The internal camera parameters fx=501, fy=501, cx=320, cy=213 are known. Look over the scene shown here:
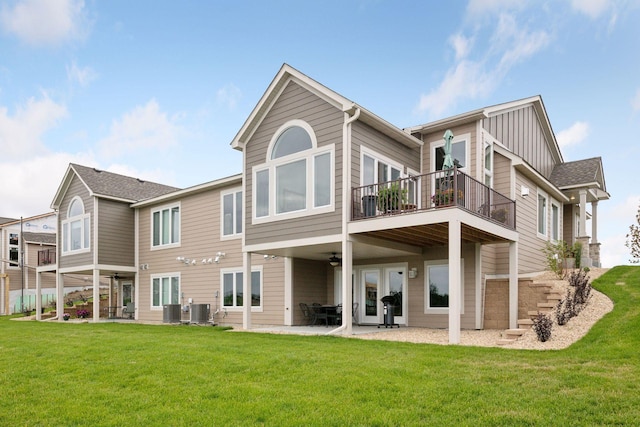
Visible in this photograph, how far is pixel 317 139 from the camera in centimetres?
1273

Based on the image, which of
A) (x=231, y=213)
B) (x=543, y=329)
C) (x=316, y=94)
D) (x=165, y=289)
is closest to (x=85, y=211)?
(x=165, y=289)

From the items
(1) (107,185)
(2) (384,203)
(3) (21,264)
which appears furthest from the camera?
(3) (21,264)

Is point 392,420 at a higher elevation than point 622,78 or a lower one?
lower

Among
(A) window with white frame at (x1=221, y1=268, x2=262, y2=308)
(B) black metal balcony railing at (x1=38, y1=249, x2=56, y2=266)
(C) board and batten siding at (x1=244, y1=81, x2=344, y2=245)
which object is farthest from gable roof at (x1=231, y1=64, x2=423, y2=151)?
(B) black metal balcony railing at (x1=38, y1=249, x2=56, y2=266)

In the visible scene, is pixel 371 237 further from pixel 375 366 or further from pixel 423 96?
pixel 423 96

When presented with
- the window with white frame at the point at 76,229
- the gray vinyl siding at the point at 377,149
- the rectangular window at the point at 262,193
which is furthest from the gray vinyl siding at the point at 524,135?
the window with white frame at the point at 76,229

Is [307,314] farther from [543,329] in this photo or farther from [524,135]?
[524,135]

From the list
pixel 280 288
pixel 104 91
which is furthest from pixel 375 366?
pixel 104 91

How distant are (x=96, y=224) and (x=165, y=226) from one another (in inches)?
108

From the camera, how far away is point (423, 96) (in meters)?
19.2

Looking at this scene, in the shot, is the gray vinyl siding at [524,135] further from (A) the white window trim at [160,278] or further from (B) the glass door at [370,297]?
(A) the white window trim at [160,278]

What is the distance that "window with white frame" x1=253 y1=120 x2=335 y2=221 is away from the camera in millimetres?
12531

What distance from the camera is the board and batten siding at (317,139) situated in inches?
481

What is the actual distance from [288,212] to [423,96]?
8.87m
